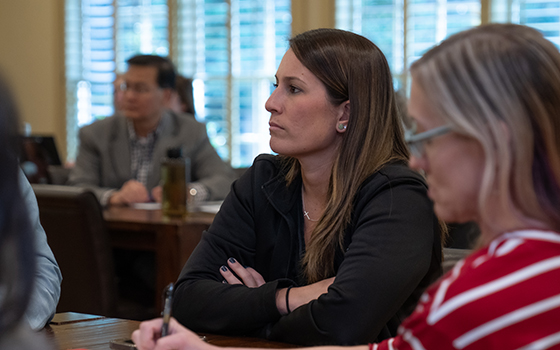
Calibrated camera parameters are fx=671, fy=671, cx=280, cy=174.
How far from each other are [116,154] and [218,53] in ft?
14.5

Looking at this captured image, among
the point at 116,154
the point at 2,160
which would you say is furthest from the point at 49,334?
the point at 116,154

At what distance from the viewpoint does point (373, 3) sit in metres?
7.29

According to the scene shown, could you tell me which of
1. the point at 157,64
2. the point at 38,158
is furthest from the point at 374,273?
the point at 38,158

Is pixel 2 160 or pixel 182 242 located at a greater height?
pixel 2 160

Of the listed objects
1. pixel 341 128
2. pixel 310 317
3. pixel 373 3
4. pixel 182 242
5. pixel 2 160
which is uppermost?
pixel 373 3

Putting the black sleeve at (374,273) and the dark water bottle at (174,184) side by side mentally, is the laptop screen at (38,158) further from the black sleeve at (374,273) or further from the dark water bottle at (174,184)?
the black sleeve at (374,273)

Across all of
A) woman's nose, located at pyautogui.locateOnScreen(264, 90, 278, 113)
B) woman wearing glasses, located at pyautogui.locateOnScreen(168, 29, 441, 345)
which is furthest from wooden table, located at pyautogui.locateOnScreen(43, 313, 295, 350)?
woman's nose, located at pyautogui.locateOnScreen(264, 90, 278, 113)

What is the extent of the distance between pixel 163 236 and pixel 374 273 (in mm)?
1471

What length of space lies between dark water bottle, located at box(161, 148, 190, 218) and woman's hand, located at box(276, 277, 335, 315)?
4.78 feet

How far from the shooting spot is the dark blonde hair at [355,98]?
5.08 ft

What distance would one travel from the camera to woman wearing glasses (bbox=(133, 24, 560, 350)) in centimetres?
65

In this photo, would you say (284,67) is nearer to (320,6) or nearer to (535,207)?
(535,207)

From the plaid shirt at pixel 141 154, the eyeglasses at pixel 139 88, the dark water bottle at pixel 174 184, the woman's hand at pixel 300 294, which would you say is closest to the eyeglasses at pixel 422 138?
the woman's hand at pixel 300 294

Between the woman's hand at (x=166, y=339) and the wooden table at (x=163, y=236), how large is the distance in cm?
166
